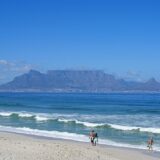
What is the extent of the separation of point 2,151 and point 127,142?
1378 centimetres

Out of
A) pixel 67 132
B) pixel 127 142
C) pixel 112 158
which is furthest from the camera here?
pixel 67 132

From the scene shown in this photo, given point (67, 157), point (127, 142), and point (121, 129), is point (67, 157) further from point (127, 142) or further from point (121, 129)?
point (121, 129)

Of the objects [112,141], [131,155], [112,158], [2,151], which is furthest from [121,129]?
[2,151]

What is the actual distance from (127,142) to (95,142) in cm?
351

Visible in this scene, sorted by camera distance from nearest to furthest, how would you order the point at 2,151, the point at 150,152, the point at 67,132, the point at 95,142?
1. the point at 2,151
2. the point at 150,152
3. the point at 95,142
4. the point at 67,132

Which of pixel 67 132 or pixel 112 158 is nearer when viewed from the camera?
pixel 112 158

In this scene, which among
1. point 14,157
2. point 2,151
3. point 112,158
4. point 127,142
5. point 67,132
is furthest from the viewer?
point 67,132

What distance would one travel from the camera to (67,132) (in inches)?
1544

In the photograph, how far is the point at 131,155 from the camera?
25.6 metres

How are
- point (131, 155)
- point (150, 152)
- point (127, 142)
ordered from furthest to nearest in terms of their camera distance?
point (127, 142)
point (150, 152)
point (131, 155)

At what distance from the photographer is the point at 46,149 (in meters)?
23.2

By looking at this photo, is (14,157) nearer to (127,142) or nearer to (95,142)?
(95,142)

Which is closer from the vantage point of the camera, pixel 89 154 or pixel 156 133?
pixel 89 154

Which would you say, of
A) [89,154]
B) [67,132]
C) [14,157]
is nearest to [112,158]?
[89,154]
